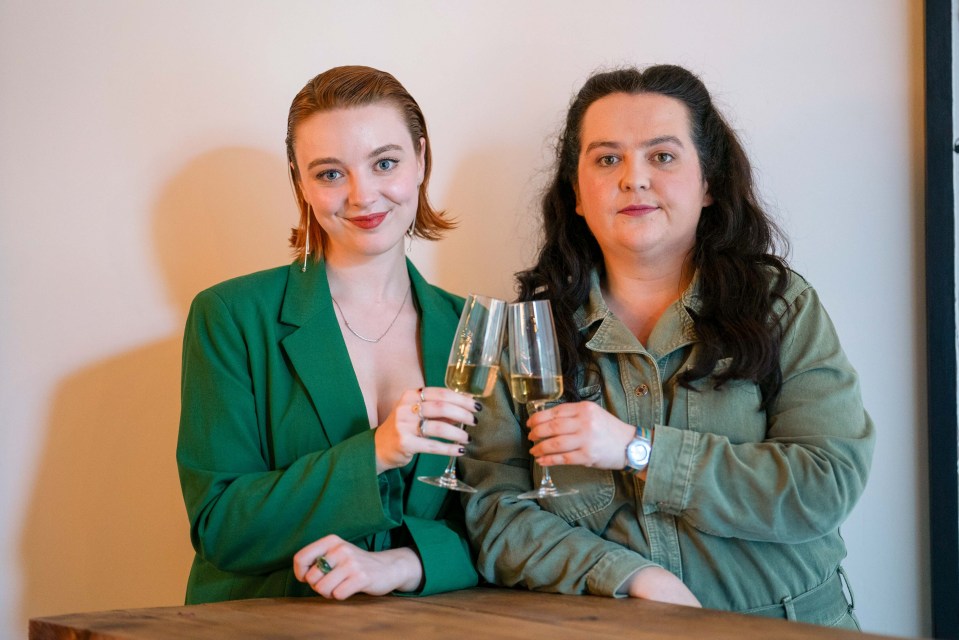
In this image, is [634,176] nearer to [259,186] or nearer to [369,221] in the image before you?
[369,221]

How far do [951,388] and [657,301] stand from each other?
671mm

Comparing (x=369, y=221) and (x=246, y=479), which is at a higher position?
(x=369, y=221)

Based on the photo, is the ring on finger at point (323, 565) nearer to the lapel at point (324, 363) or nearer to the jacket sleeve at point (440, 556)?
the jacket sleeve at point (440, 556)

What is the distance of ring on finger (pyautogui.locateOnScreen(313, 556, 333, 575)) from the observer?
1.86m

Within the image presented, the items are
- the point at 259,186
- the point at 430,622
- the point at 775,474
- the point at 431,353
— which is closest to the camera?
the point at 430,622

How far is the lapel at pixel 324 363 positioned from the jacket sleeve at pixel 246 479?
0.10 m

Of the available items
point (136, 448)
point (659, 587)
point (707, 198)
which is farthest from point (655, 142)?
point (136, 448)

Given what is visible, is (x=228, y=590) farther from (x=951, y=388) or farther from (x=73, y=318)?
(x=951, y=388)

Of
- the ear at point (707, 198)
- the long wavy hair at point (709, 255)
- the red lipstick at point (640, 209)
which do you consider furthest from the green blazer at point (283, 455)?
the ear at point (707, 198)

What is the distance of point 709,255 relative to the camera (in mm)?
2162

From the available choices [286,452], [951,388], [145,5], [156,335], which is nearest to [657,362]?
[951,388]

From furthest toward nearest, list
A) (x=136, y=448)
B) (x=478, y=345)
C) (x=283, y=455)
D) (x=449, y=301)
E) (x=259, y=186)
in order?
1. (x=259, y=186)
2. (x=136, y=448)
3. (x=449, y=301)
4. (x=283, y=455)
5. (x=478, y=345)

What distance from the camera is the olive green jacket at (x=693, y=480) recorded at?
6.08ft

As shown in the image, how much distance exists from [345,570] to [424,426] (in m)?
0.32
